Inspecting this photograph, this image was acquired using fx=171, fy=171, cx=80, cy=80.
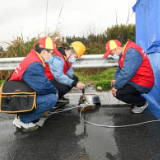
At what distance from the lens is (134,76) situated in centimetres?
310

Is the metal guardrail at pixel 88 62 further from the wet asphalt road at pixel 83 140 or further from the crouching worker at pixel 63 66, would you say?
the wet asphalt road at pixel 83 140

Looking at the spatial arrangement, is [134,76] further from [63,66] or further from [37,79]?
[37,79]

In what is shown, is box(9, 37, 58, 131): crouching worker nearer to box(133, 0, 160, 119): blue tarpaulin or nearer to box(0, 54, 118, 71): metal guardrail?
box(133, 0, 160, 119): blue tarpaulin

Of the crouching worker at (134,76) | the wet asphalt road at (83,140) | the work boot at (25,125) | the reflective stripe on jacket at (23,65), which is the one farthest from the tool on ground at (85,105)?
the reflective stripe on jacket at (23,65)

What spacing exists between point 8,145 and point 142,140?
5.70ft

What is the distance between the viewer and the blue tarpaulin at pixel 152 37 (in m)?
3.18

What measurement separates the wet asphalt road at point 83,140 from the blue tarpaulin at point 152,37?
0.47 metres

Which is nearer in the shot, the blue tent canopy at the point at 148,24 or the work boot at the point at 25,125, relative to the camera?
the work boot at the point at 25,125

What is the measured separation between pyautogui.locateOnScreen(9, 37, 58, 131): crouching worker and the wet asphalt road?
8.1 inches

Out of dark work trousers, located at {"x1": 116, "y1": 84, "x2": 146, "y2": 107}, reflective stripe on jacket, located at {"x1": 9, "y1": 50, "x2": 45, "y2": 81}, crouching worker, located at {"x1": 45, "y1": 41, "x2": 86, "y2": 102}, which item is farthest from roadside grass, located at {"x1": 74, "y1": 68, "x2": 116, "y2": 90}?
reflective stripe on jacket, located at {"x1": 9, "y1": 50, "x2": 45, "y2": 81}

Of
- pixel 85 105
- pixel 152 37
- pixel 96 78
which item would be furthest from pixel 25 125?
pixel 96 78

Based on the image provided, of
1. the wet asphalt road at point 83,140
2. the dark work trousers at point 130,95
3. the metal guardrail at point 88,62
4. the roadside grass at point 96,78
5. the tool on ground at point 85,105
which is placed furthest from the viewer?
the roadside grass at point 96,78

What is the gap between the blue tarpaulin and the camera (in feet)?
10.4

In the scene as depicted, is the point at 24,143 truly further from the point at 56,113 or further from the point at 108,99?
the point at 108,99
